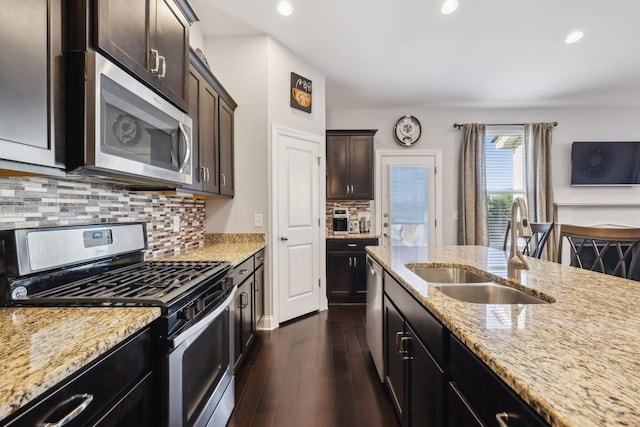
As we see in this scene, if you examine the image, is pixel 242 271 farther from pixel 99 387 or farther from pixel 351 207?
pixel 351 207

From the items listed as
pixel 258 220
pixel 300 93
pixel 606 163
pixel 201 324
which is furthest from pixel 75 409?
pixel 606 163

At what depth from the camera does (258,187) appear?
300 cm

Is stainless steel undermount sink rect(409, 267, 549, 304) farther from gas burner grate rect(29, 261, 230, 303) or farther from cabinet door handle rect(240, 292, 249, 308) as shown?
cabinet door handle rect(240, 292, 249, 308)

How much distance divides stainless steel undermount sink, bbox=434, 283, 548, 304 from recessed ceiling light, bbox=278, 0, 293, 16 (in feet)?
8.72

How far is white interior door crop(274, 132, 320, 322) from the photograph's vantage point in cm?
308

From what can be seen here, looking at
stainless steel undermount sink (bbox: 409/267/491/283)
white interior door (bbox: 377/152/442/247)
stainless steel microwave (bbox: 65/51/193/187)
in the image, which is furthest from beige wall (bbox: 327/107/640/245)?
stainless steel microwave (bbox: 65/51/193/187)

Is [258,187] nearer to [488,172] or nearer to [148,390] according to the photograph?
[148,390]

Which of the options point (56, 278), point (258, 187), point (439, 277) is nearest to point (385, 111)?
point (258, 187)

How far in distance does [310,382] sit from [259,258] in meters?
1.18

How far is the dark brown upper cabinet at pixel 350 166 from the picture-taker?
13.7 feet

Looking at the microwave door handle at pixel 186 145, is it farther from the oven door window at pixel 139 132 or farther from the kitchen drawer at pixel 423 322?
the kitchen drawer at pixel 423 322

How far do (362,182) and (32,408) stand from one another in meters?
3.93

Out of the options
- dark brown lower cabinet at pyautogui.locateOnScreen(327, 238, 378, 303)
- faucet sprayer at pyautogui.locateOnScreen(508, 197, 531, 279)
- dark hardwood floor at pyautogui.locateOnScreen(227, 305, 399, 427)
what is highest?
faucet sprayer at pyautogui.locateOnScreen(508, 197, 531, 279)

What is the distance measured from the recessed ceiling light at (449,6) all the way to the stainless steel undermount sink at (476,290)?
2.38m
